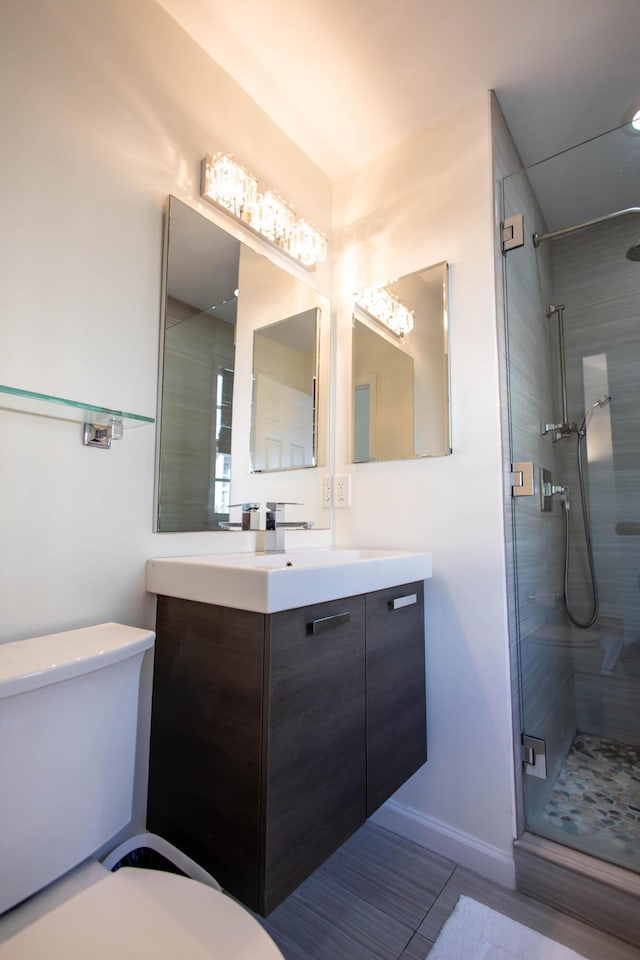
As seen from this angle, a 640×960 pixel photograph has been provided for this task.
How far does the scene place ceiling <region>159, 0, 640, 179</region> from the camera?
133 cm

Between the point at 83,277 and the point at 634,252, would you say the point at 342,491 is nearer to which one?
the point at 83,277

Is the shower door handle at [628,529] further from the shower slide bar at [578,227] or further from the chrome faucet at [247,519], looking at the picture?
the chrome faucet at [247,519]

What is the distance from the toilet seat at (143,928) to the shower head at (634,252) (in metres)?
2.04

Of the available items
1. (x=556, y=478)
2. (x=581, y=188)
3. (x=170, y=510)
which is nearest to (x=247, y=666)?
(x=170, y=510)

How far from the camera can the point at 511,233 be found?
5.14 feet

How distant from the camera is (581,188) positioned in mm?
1635

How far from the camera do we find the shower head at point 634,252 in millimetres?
1528

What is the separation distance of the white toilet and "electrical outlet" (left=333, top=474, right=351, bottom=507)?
3.50 ft

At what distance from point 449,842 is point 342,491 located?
1.21 metres

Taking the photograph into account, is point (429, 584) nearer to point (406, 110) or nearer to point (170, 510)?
point (170, 510)

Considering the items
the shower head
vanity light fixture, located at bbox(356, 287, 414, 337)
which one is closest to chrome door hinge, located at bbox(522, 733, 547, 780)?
vanity light fixture, located at bbox(356, 287, 414, 337)

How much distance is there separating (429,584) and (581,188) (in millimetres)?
1524

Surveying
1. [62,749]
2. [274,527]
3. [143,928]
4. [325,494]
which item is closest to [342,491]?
[325,494]

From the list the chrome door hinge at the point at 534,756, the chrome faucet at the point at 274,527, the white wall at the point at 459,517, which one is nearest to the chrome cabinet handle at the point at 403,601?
the white wall at the point at 459,517
